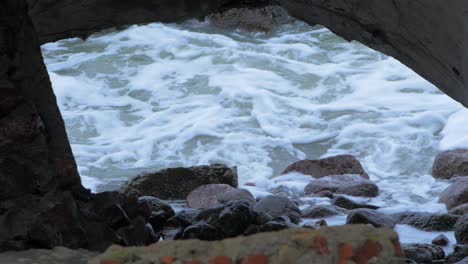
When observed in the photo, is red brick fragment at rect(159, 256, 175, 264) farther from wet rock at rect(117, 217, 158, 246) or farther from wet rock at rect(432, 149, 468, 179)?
wet rock at rect(432, 149, 468, 179)

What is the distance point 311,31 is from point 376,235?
1434 cm

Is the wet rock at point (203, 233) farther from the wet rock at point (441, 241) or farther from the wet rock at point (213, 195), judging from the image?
the wet rock at point (213, 195)

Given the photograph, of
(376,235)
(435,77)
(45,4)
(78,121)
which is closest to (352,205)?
(435,77)

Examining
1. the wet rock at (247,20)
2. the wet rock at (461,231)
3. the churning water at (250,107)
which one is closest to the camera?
the wet rock at (461,231)

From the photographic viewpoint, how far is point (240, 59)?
14281mm

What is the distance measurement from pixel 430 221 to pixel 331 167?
2786 millimetres

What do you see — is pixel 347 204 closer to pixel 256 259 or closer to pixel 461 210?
pixel 461 210

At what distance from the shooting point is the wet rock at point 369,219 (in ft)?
17.8

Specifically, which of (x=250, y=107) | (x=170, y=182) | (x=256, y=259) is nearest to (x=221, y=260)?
(x=256, y=259)

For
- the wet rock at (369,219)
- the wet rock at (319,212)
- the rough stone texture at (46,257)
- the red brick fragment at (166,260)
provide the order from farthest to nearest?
the wet rock at (319,212), the wet rock at (369,219), the rough stone texture at (46,257), the red brick fragment at (166,260)

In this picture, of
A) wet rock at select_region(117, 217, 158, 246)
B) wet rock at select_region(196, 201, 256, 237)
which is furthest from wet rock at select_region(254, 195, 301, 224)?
wet rock at select_region(117, 217, 158, 246)

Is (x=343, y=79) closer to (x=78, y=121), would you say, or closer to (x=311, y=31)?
(x=311, y=31)

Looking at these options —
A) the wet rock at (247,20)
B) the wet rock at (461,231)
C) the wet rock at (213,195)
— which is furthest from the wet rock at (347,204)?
the wet rock at (247,20)

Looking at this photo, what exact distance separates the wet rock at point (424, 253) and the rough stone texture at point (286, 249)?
2.92 metres
